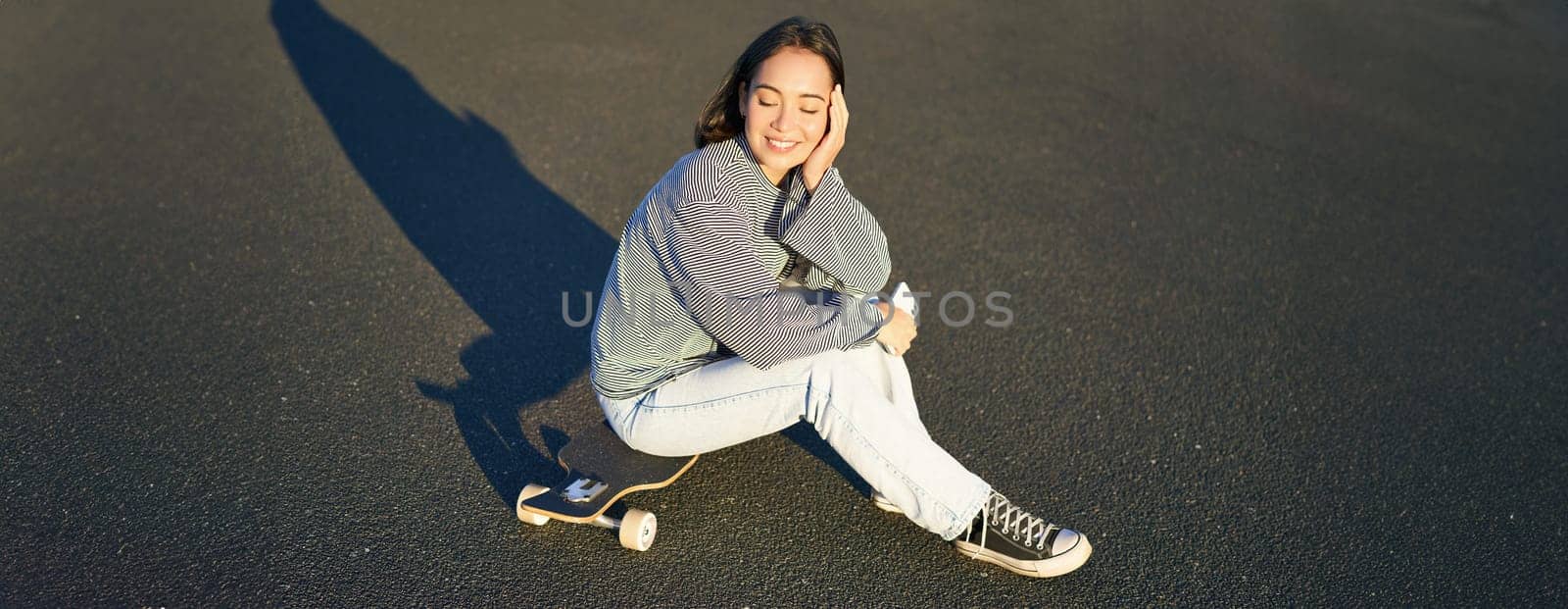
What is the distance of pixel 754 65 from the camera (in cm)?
302

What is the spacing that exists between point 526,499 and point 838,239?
3.88 ft

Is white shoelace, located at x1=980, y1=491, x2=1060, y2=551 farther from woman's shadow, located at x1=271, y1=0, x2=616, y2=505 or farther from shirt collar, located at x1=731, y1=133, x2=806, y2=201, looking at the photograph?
woman's shadow, located at x1=271, y1=0, x2=616, y2=505

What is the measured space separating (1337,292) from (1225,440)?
1335 millimetres

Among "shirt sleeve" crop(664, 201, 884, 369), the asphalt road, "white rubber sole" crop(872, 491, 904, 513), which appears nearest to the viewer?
"shirt sleeve" crop(664, 201, 884, 369)

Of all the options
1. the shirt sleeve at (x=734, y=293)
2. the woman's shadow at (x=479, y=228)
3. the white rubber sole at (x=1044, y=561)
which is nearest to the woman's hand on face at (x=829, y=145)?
the shirt sleeve at (x=734, y=293)

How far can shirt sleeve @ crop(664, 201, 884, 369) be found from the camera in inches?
116

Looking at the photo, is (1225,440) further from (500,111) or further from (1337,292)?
(500,111)

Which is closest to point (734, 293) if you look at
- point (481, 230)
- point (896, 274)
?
point (896, 274)

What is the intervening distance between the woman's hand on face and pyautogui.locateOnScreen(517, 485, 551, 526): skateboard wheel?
1.19 meters

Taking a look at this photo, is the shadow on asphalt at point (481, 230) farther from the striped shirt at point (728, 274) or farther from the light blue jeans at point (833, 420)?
the striped shirt at point (728, 274)

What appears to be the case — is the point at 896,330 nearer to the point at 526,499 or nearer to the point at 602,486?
the point at 602,486

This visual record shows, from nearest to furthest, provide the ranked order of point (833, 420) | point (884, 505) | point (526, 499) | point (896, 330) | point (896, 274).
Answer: point (833, 420)
point (896, 330)
point (526, 499)
point (884, 505)
point (896, 274)

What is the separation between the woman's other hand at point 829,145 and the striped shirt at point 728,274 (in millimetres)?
33

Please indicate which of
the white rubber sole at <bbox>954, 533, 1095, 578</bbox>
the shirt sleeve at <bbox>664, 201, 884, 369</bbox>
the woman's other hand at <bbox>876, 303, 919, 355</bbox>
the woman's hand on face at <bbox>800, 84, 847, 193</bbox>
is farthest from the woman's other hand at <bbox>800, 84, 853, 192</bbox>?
the white rubber sole at <bbox>954, 533, 1095, 578</bbox>
